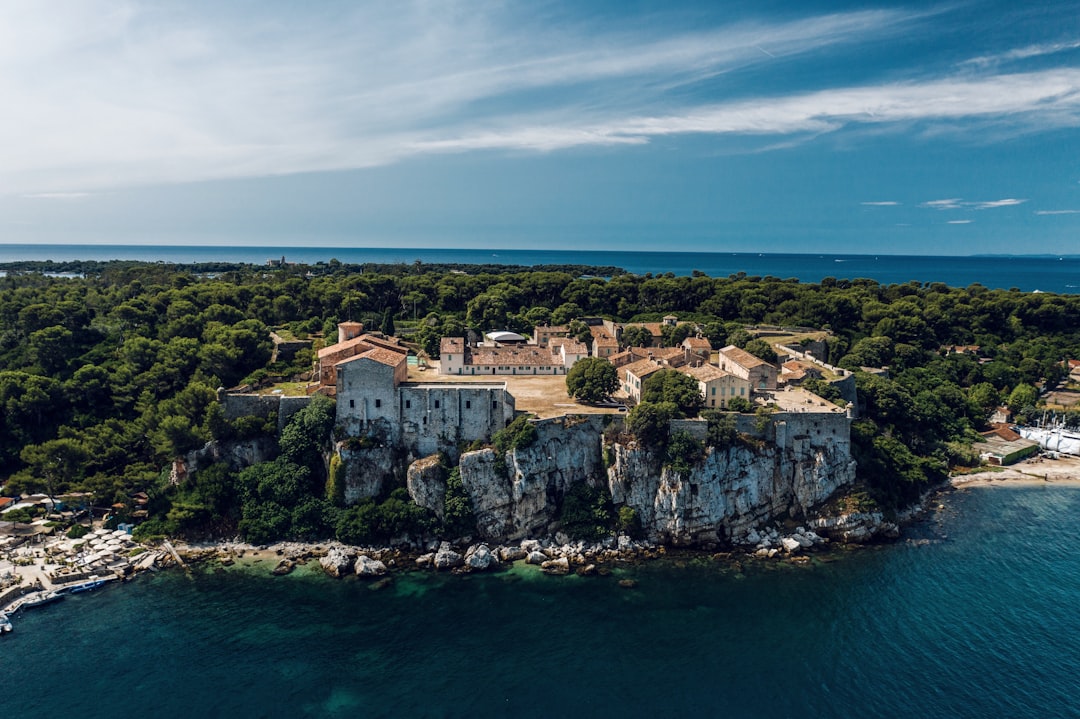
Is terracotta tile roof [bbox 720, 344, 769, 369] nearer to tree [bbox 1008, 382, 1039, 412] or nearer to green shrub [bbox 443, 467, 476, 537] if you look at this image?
green shrub [bbox 443, 467, 476, 537]

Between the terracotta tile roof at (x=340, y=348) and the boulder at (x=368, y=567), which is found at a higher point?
the terracotta tile roof at (x=340, y=348)

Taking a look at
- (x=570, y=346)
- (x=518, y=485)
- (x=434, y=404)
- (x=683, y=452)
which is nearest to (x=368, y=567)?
(x=518, y=485)

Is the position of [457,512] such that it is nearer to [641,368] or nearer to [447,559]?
[447,559]

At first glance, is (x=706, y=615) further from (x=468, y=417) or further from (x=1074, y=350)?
(x=1074, y=350)

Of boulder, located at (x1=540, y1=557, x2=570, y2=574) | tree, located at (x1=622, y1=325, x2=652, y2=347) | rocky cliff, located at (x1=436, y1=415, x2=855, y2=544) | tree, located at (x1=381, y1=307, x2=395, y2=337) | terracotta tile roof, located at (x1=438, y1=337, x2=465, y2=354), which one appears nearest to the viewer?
boulder, located at (x1=540, y1=557, x2=570, y2=574)

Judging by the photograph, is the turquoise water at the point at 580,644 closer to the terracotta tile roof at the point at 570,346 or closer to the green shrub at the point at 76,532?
the green shrub at the point at 76,532

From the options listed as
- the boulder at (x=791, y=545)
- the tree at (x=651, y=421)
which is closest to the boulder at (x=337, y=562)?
the tree at (x=651, y=421)

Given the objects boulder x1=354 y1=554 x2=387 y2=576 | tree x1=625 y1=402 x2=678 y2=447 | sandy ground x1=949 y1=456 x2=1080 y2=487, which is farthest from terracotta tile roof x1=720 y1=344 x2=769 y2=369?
boulder x1=354 y1=554 x2=387 y2=576
